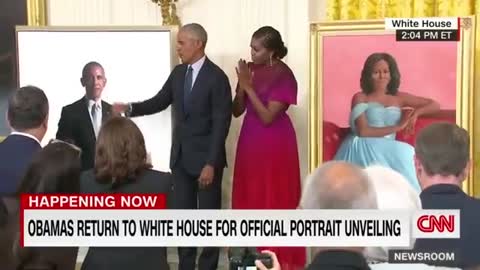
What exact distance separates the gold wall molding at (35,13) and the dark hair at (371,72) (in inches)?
48.4

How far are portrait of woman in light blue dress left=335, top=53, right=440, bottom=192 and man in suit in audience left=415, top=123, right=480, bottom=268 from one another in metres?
0.64

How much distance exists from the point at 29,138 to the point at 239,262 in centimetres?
62

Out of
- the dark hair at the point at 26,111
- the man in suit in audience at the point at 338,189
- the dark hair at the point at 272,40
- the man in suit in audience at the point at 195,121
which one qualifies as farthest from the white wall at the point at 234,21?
the man in suit in audience at the point at 338,189

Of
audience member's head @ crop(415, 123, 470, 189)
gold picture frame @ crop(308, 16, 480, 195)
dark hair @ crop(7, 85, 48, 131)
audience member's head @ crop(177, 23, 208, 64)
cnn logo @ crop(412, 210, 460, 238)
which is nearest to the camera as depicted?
cnn logo @ crop(412, 210, 460, 238)

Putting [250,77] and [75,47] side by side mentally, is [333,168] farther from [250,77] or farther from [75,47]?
[75,47]

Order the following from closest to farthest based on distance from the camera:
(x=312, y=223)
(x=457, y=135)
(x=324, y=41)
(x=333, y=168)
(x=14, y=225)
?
(x=333, y=168) < (x=312, y=223) < (x=457, y=135) < (x=14, y=225) < (x=324, y=41)

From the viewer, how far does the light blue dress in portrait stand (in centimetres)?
246

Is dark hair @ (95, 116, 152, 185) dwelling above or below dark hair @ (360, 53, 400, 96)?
below

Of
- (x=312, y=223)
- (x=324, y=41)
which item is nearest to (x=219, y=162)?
(x=324, y=41)

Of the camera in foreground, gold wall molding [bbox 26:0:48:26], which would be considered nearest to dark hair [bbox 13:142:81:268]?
the camera in foreground

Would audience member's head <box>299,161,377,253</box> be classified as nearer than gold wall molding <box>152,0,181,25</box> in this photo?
Yes

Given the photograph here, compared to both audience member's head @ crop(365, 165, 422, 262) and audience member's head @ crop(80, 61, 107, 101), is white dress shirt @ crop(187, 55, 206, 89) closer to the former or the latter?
audience member's head @ crop(80, 61, 107, 101)

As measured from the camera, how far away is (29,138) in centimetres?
197

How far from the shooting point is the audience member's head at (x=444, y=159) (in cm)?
165
